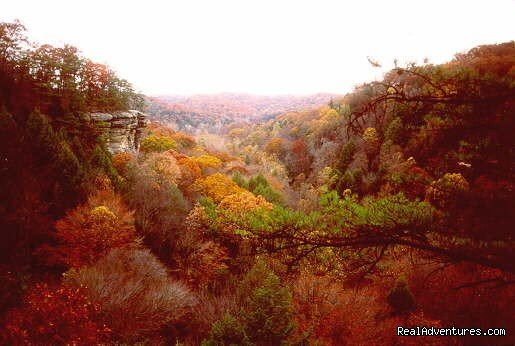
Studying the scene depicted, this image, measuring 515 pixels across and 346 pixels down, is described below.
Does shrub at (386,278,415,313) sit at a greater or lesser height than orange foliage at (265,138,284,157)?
lesser

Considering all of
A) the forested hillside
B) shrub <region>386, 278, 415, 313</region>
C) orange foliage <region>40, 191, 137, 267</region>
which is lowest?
shrub <region>386, 278, 415, 313</region>

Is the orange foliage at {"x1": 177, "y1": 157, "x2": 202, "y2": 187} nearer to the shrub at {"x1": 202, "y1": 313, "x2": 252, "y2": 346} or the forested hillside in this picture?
the shrub at {"x1": 202, "y1": 313, "x2": 252, "y2": 346}

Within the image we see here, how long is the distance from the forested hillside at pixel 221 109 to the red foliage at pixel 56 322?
71.0 metres

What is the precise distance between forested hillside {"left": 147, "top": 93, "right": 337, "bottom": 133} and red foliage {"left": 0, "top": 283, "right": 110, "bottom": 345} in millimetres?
71017

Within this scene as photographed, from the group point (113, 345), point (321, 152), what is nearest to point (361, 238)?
point (113, 345)

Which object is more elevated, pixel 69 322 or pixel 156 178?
pixel 156 178

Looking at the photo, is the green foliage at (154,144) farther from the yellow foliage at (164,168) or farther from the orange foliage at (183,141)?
the yellow foliage at (164,168)

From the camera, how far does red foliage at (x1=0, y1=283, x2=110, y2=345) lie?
1038 centimetres

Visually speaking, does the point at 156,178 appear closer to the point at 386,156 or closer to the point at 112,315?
the point at 112,315

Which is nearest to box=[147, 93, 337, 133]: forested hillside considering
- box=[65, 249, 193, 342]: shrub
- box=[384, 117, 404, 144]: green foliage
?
box=[384, 117, 404, 144]: green foliage

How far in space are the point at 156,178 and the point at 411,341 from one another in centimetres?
1788

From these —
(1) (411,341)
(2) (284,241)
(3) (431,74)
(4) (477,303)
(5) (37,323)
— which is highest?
(3) (431,74)

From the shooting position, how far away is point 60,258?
578 inches

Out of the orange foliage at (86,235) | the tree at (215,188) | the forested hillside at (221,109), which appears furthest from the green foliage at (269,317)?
the forested hillside at (221,109)
